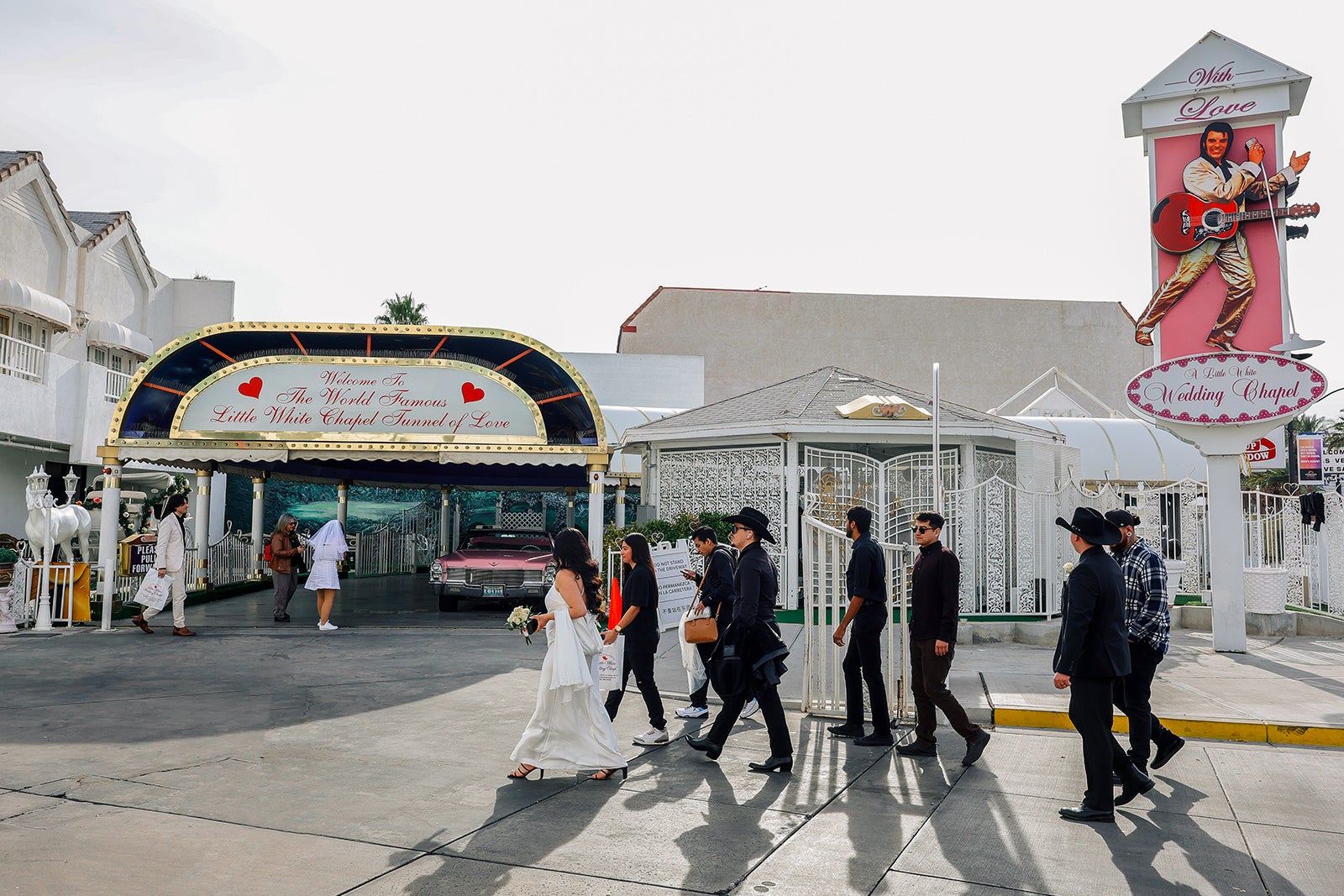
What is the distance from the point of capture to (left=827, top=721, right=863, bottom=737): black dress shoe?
7.50m

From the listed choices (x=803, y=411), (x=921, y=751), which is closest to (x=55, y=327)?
(x=803, y=411)

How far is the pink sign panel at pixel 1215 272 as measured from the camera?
1441 centimetres

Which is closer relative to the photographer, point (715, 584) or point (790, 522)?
point (715, 584)

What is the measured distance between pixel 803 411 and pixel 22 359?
15.9 m

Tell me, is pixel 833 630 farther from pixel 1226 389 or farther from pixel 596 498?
pixel 1226 389

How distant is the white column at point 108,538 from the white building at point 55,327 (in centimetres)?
654

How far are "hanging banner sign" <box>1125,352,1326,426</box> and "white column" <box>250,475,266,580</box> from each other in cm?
1703

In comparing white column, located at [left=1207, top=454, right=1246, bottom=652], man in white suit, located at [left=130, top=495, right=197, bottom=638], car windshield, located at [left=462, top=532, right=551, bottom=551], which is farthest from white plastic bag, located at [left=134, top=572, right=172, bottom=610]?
white column, located at [left=1207, top=454, right=1246, bottom=652]

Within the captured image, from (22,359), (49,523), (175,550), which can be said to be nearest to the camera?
(175,550)

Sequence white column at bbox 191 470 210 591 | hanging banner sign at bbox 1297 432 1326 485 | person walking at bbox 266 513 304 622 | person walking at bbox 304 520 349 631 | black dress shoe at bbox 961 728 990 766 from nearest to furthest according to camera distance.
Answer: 1. black dress shoe at bbox 961 728 990 766
2. person walking at bbox 304 520 349 631
3. person walking at bbox 266 513 304 622
4. white column at bbox 191 470 210 591
5. hanging banner sign at bbox 1297 432 1326 485

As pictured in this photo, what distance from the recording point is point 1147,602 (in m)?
6.41

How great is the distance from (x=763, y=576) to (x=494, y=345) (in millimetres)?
8944

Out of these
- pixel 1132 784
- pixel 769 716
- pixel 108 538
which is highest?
pixel 108 538

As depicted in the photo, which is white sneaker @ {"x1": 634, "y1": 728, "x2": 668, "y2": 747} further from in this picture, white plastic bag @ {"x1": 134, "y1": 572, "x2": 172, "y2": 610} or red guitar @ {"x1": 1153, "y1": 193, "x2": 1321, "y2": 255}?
red guitar @ {"x1": 1153, "y1": 193, "x2": 1321, "y2": 255}
